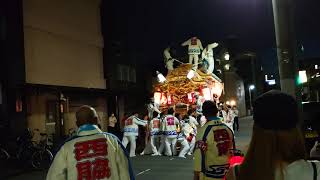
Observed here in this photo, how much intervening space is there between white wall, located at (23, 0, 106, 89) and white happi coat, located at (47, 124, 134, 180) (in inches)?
593

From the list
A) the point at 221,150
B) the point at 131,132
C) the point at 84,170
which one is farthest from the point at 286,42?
the point at 131,132

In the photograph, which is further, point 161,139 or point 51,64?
point 51,64

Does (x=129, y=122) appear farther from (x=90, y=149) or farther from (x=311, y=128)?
(x=90, y=149)

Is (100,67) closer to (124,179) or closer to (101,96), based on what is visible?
(101,96)

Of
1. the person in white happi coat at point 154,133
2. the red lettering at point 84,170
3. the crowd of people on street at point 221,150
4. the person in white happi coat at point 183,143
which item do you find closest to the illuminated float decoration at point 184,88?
the person in white happi coat at point 154,133

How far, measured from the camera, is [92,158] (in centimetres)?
530

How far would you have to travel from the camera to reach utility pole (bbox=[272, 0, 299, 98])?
662 centimetres

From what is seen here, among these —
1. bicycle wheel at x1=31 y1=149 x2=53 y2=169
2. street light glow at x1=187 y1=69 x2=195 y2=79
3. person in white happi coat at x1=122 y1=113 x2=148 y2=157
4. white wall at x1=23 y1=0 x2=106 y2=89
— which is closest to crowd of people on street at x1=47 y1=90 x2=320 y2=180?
bicycle wheel at x1=31 y1=149 x2=53 y2=169

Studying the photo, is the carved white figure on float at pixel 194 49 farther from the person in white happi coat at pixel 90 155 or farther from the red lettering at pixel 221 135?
the person in white happi coat at pixel 90 155

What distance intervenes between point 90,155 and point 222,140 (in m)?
1.89

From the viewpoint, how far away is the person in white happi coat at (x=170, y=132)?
709 inches

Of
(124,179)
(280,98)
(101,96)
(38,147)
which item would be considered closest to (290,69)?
(124,179)

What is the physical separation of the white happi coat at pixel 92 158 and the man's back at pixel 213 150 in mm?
1003

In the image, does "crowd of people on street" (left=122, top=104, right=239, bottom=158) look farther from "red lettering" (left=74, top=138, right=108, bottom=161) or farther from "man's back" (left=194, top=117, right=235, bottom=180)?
"red lettering" (left=74, top=138, right=108, bottom=161)
